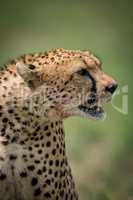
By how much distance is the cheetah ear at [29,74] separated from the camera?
2.97m

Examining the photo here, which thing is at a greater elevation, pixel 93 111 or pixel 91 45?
pixel 91 45

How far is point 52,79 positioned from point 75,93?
108 mm

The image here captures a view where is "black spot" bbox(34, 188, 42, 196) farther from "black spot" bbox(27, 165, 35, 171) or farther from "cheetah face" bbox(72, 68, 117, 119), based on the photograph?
"cheetah face" bbox(72, 68, 117, 119)

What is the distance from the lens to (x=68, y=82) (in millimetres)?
3043

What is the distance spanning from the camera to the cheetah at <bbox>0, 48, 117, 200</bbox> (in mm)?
2980

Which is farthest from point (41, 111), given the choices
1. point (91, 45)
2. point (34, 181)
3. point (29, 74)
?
point (91, 45)

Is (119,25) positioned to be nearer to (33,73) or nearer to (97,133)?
(97,133)

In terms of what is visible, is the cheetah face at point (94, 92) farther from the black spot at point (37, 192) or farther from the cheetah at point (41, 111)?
the black spot at point (37, 192)

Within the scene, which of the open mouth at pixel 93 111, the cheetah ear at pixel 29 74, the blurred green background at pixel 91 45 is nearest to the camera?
the cheetah ear at pixel 29 74

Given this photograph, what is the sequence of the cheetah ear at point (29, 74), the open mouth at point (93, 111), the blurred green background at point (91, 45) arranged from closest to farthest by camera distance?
1. the cheetah ear at point (29, 74)
2. the open mouth at point (93, 111)
3. the blurred green background at point (91, 45)

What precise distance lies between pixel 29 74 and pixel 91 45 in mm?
1814

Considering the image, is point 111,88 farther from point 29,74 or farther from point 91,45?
point 91,45

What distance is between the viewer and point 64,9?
4.85 meters

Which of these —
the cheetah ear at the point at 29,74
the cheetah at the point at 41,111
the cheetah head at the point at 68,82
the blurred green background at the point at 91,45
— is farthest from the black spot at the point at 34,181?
the blurred green background at the point at 91,45
